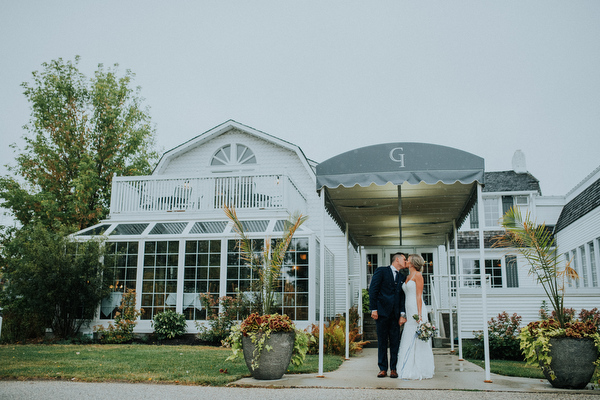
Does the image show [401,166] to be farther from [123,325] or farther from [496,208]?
[496,208]

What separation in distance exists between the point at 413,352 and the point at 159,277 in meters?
8.72

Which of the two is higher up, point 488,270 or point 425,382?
point 488,270

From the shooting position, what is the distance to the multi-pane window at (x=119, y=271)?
535 inches

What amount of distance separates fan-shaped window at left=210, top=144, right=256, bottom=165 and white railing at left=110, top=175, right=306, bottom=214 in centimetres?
315

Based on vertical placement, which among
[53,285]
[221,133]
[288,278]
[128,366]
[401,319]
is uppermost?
[221,133]

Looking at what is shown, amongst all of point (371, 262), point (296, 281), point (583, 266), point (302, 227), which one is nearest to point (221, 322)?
point (296, 281)

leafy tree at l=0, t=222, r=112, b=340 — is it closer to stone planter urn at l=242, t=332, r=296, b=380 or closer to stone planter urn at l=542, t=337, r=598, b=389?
stone planter urn at l=242, t=332, r=296, b=380

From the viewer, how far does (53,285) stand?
12789mm

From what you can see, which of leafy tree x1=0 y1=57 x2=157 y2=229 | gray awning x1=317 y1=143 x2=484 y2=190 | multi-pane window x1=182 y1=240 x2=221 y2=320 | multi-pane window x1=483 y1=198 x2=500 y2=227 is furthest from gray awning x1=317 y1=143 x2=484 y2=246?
leafy tree x1=0 y1=57 x2=157 y2=229

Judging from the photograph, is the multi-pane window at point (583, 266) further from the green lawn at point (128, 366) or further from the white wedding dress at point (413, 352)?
the white wedding dress at point (413, 352)

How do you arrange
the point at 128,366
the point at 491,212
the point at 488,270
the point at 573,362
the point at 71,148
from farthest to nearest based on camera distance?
the point at 71,148
the point at 491,212
the point at 488,270
the point at 128,366
the point at 573,362

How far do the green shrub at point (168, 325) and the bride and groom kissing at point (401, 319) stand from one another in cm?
737

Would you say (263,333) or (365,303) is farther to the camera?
(365,303)

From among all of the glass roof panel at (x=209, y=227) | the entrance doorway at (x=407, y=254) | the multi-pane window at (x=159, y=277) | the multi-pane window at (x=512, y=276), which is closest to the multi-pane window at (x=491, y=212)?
the multi-pane window at (x=512, y=276)
